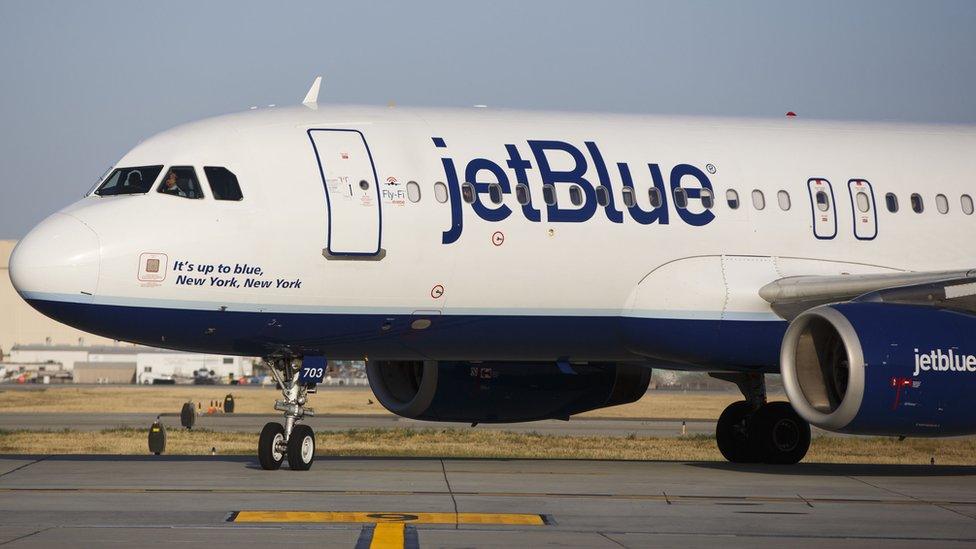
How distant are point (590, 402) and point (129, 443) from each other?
1835 cm

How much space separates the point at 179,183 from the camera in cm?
1659

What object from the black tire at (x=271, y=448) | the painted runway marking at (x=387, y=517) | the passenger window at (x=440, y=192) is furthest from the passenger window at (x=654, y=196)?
the painted runway marking at (x=387, y=517)

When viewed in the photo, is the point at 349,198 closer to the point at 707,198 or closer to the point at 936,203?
the point at 707,198

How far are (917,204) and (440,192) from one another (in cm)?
709

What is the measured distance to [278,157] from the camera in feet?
55.3

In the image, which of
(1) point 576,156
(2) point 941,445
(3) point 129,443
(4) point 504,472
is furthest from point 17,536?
(2) point 941,445

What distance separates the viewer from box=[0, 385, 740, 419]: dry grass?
61013 mm

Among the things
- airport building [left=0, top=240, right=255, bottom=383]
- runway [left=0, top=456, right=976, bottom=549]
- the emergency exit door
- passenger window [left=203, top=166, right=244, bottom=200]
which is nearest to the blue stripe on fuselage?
the emergency exit door

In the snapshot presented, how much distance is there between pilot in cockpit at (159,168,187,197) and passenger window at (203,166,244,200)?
14.3 inches

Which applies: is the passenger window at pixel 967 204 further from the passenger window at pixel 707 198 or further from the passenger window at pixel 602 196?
the passenger window at pixel 602 196

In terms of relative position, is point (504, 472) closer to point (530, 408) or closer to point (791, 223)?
point (530, 408)

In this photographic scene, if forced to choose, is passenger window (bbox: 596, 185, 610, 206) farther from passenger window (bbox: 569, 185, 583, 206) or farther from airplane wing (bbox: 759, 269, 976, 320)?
airplane wing (bbox: 759, 269, 976, 320)

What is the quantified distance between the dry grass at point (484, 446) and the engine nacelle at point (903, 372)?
13324 millimetres

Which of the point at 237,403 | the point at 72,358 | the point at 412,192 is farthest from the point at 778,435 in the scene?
the point at 72,358
